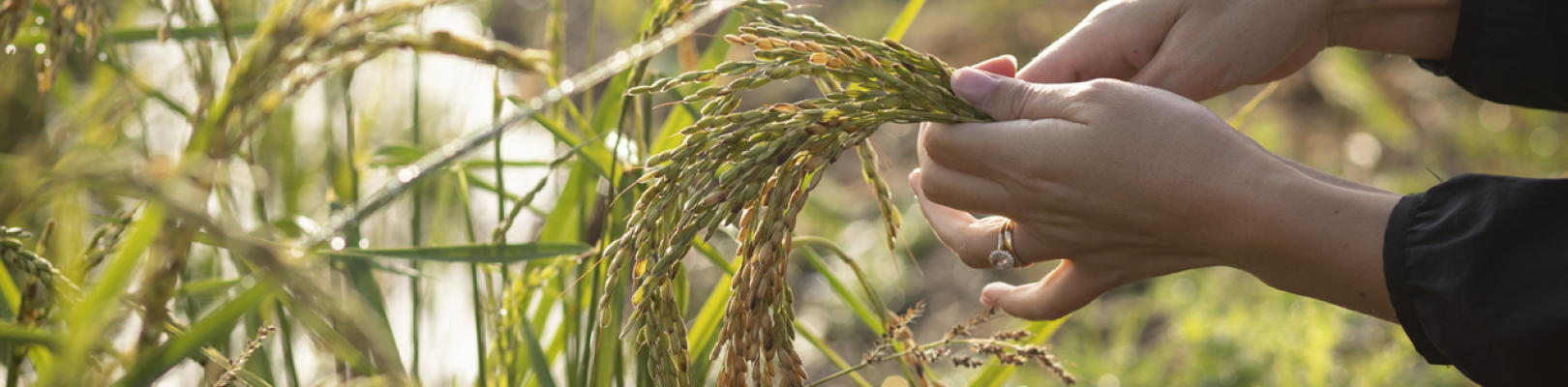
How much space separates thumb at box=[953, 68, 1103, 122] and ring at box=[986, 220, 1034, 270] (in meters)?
0.27

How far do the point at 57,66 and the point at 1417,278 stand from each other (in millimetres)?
1940

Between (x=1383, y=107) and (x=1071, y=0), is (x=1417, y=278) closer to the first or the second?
(x=1383, y=107)

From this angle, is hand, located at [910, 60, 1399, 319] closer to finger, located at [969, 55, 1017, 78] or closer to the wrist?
finger, located at [969, 55, 1017, 78]

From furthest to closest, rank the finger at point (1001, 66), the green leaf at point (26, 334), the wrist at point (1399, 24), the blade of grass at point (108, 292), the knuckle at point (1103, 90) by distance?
the wrist at point (1399, 24) → the finger at point (1001, 66) → the knuckle at point (1103, 90) → the green leaf at point (26, 334) → the blade of grass at point (108, 292)

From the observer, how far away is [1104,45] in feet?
4.95

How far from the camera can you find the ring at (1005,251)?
4.69 feet

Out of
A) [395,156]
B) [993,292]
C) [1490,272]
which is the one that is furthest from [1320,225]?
[395,156]

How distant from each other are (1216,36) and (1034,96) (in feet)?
1.42

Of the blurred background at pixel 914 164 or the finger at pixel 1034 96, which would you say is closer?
the finger at pixel 1034 96

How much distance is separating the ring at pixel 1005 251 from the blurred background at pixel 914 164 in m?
0.60

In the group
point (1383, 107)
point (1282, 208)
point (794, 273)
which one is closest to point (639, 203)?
point (1282, 208)

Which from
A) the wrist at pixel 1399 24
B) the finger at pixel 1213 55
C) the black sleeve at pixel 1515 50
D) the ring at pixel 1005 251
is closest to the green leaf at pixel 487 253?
the ring at pixel 1005 251

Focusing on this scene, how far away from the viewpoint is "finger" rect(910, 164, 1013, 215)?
1.35 meters

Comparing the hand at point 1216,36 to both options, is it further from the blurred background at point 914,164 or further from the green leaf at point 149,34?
the green leaf at point 149,34
